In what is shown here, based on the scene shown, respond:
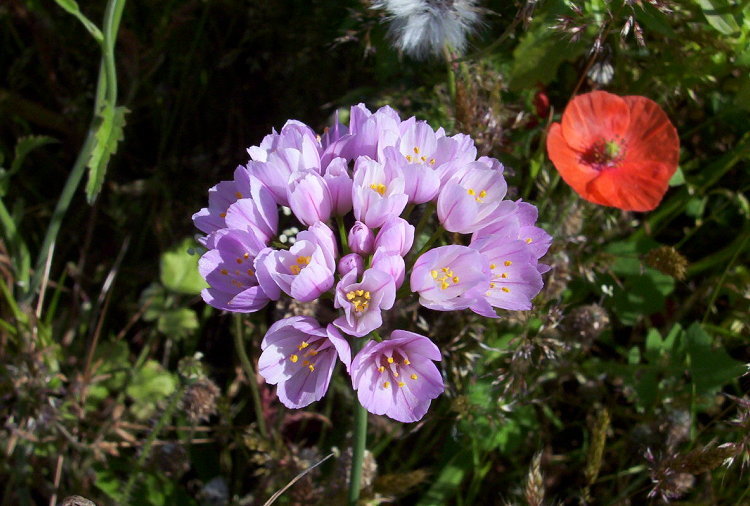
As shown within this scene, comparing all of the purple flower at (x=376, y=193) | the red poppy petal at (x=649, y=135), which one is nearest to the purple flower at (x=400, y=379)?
the purple flower at (x=376, y=193)

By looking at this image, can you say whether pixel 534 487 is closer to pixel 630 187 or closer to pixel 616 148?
pixel 630 187

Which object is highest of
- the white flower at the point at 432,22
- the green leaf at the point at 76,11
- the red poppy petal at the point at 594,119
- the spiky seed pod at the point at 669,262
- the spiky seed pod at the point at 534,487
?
the green leaf at the point at 76,11

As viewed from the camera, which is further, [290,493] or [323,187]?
[290,493]

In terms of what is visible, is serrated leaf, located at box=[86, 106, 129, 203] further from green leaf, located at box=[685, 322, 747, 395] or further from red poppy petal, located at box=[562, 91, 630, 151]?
green leaf, located at box=[685, 322, 747, 395]

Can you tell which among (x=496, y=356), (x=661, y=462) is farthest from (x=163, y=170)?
(x=661, y=462)

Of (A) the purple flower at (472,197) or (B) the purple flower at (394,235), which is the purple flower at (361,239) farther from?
(A) the purple flower at (472,197)

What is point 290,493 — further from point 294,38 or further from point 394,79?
point 294,38
